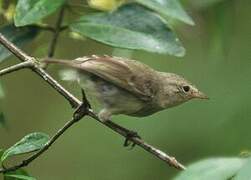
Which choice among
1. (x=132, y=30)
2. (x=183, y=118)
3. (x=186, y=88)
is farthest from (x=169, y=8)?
(x=183, y=118)

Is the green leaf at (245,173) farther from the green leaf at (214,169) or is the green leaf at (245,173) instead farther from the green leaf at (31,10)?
the green leaf at (31,10)

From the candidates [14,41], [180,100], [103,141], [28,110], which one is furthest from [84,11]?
[28,110]

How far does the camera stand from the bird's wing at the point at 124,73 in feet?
9.07

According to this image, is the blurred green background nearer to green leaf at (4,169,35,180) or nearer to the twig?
the twig

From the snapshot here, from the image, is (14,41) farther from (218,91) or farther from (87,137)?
(87,137)

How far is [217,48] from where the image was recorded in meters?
2.93

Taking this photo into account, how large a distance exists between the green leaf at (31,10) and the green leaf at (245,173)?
1.13 m

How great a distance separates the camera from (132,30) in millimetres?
2740

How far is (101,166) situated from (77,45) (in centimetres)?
95

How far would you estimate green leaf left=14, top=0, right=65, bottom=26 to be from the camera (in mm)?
2557

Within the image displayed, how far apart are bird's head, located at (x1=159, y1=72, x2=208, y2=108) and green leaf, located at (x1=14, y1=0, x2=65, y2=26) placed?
0.62 meters

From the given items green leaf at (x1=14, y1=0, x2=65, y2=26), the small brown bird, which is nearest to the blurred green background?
the small brown bird

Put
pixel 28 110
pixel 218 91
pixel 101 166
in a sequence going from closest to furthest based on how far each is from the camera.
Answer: pixel 218 91 → pixel 101 166 → pixel 28 110

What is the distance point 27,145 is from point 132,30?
1.98 feet
